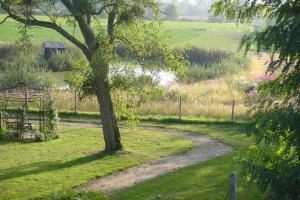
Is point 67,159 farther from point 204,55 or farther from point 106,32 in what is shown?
point 204,55

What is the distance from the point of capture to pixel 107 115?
1881cm

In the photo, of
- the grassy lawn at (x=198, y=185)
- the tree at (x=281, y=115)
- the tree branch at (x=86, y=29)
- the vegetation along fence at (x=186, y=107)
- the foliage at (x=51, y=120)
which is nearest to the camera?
the tree at (x=281, y=115)

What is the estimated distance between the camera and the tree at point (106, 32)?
16891 millimetres

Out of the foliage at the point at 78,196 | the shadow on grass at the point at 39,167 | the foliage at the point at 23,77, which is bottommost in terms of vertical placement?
the shadow on grass at the point at 39,167

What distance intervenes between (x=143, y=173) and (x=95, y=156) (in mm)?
2858

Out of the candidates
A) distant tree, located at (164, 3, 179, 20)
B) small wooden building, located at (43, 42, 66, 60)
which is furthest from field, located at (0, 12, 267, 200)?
small wooden building, located at (43, 42, 66, 60)

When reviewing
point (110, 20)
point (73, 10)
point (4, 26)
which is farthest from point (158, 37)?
point (4, 26)

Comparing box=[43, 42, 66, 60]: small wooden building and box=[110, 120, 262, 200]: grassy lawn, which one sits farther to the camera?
box=[43, 42, 66, 60]: small wooden building

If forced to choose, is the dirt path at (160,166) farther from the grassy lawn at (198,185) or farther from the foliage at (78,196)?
the foliage at (78,196)

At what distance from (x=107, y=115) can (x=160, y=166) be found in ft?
10.1

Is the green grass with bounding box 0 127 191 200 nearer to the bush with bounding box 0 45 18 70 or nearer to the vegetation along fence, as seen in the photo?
the vegetation along fence

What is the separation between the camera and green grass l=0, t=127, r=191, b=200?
15.1m

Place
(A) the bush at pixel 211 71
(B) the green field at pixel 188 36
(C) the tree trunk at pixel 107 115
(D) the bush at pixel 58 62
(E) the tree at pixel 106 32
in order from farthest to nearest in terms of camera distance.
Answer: (B) the green field at pixel 188 36, (D) the bush at pixel 58 62, (A) the bush at pixel 211 71, (C) the tree trunk at pixel 107 115, (E) the tree at pixel 106 32

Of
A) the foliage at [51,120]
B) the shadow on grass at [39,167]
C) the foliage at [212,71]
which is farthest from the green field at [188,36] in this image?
the shadow on grass at [39,167]
